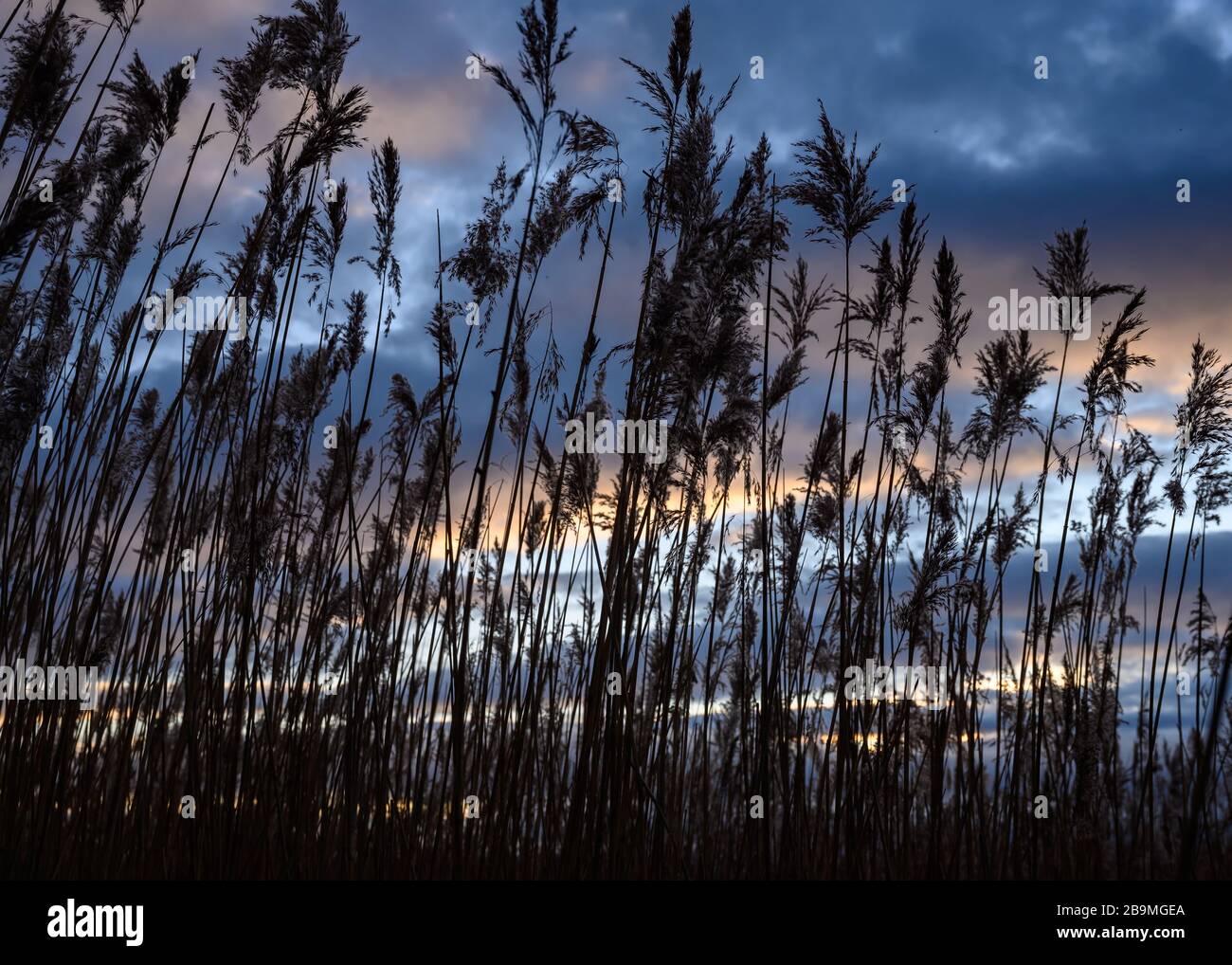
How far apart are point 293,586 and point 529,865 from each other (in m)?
1.36

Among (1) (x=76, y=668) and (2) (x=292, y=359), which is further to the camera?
(2) (x=292, y=359)

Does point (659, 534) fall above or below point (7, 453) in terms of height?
above

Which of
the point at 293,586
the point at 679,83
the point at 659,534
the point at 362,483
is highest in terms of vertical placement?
the point at 679,83

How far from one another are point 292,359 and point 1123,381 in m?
3.78

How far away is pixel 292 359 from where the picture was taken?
3.44 meters

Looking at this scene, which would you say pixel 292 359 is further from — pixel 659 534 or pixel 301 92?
pixel 659 534

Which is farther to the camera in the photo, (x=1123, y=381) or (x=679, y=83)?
(x=1123, y=381)

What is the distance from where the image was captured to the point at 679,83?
2.69 m

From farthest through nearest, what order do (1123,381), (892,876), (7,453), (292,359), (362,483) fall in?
(362,483)
(1123,381)
(292,359)
(892,876)
(7,453)

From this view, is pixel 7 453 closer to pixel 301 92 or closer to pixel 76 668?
pixel 76 668
